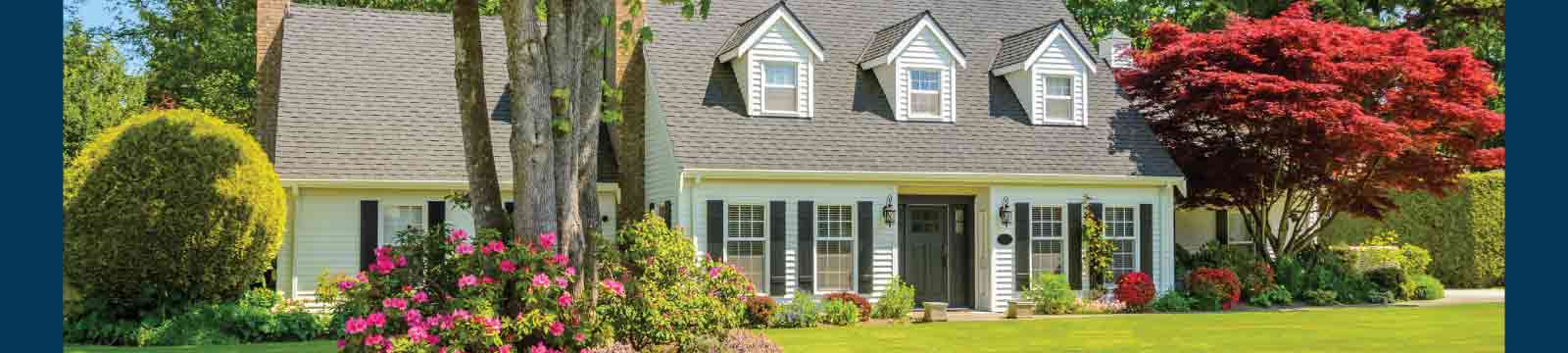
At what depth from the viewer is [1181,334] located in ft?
50.0

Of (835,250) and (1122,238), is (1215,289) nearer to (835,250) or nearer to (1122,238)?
(1122,238)

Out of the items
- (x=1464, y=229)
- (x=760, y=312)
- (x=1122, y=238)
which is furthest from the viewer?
(x=1464, y=229)

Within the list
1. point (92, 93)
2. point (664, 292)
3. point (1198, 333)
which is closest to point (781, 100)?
point (1198, 333)

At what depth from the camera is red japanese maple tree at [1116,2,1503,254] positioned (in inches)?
798

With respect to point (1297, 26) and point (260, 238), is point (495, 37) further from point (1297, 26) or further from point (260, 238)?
point (1297, 26)

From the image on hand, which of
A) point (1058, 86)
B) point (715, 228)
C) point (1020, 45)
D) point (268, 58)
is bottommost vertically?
point (715, 228)

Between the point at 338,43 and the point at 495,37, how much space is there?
104 inches

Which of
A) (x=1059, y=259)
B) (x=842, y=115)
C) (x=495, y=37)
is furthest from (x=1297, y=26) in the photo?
(x=495, y=37)

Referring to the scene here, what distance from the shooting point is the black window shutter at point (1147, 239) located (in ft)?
67.0

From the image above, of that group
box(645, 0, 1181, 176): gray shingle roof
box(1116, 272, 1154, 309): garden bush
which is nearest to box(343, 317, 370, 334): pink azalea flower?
box(645, 0, 1181, 176): gray shingle roof

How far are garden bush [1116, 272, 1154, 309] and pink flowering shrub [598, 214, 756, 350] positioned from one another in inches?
344

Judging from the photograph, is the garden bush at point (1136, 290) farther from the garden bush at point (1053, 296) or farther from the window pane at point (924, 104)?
the window pane at point (924, 104)

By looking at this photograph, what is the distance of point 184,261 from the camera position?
14.9m

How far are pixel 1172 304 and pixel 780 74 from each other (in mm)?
7056
